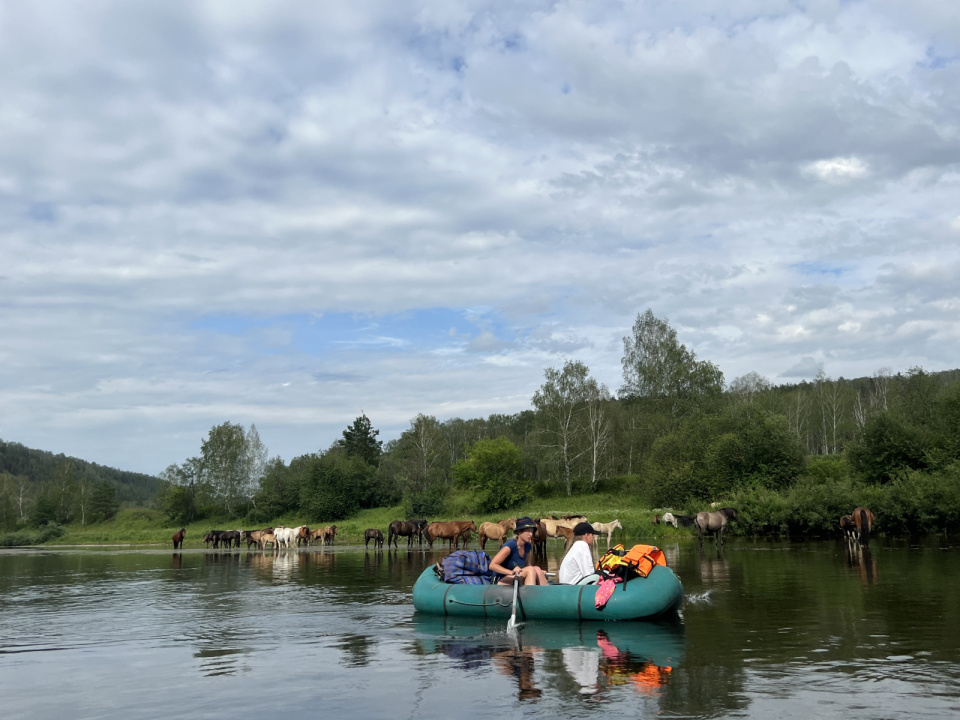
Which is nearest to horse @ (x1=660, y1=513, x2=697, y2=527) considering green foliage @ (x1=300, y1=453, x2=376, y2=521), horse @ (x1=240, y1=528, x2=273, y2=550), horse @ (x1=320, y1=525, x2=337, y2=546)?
horse @ (x1=320, y1=525, x2=337, y2=546)

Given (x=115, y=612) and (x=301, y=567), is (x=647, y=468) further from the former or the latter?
(x=115, y=612)

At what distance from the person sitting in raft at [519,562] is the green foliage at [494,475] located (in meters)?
51.9

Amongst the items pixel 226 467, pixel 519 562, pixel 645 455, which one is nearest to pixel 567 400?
pixel 645 455

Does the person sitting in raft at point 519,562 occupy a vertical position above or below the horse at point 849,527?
above

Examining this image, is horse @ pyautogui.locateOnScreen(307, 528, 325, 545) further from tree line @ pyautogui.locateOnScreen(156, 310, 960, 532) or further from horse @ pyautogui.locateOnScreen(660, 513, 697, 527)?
horse @ pyautogui.locateOnScreen(660, 513, 697, 527)

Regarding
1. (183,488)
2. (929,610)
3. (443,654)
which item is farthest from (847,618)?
(183,488)

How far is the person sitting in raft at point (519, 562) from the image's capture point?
586 inches

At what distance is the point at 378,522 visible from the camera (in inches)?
2581

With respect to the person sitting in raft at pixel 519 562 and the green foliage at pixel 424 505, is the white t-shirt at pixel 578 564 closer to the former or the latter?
the person sitting in raft at pixel 519 562

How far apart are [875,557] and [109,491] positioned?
95974 millimetres

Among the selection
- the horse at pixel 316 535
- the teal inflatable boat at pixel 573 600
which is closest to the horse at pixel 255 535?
the horse at pixel 316 535

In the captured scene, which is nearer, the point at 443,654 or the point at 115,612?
the point at 443,654

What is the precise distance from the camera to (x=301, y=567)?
30719 mm

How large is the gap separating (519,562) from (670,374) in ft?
194
